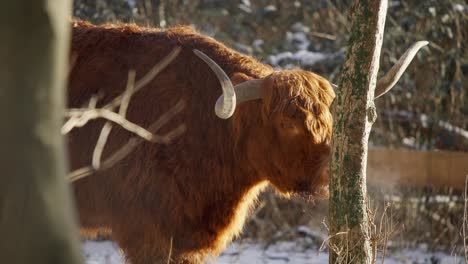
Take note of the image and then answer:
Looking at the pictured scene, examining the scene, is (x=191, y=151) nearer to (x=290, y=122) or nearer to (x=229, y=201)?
(x=229, y=201)

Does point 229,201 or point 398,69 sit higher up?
point 398,69

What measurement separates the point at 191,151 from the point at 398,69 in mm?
1438

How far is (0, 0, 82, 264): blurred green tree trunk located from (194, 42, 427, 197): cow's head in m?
3.00

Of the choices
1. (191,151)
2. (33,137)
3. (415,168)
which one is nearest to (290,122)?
(191,151)

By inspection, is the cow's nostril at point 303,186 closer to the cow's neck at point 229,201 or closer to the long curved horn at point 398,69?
the cow's neck at point 229,201

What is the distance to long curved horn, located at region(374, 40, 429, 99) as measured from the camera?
538 cm

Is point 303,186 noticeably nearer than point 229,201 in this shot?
Yes

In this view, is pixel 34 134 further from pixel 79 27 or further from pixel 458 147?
pixel 458 147

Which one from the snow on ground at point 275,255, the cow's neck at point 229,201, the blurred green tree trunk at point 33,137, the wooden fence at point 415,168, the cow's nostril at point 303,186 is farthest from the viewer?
the wooden fence at point 415,168

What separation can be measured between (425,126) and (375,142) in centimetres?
58

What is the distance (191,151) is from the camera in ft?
19.0

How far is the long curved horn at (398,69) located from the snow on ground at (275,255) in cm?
281

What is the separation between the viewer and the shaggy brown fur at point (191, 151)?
221 inches

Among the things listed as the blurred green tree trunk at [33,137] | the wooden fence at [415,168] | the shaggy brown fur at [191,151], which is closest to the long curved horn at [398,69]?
the shaggy brown fur at [191,151]
